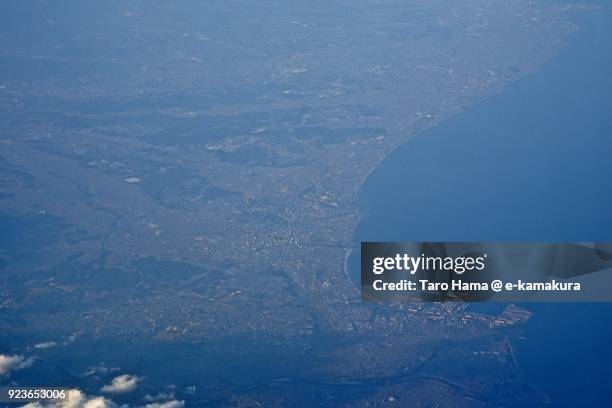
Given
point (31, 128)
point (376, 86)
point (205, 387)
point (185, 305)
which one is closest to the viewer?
point (205, 387)

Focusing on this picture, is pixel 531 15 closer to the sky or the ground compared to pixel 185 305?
closer to the sky

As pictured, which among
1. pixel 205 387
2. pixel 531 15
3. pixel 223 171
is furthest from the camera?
pixel 531 15

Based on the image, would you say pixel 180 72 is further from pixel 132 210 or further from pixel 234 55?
pixel 132 210

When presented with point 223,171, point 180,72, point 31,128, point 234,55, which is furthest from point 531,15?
point 31,128

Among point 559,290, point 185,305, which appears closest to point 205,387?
point 185,305

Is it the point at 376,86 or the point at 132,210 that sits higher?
the point at 376,86

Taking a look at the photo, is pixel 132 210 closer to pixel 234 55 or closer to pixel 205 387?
pixel 205 387

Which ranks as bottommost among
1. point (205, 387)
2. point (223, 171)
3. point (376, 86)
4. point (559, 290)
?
point (205, 387)

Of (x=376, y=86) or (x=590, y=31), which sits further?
(x=590, y=31)

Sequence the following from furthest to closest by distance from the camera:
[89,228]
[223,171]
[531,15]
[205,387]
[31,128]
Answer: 1. [531,15]
2. [31,128]
3. [223,171]
4. [89,228]
5. [205,387]
